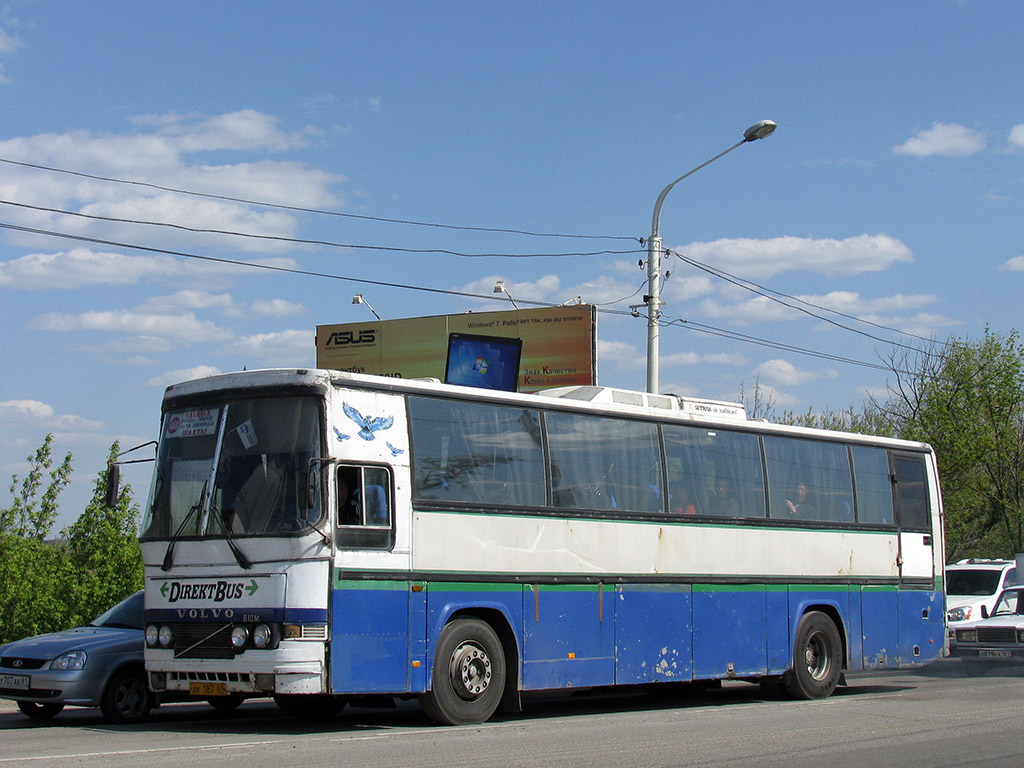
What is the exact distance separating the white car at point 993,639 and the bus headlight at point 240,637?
14296 mm

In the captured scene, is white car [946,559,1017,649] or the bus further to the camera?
white car [946,559,1017,649]

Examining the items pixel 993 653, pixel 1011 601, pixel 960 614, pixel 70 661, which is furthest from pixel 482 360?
pixel 70 661

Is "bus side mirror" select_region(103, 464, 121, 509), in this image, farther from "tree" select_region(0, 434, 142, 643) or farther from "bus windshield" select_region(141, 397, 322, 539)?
"tree" select_region(0, 434, 142, 643)

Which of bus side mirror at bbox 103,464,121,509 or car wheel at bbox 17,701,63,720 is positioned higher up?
bus side mirror at bbox 103,464,121,509

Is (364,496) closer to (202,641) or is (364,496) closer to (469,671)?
(202,641)

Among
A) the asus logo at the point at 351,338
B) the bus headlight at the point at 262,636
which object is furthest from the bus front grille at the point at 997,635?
the asus logo at the point at 351,338

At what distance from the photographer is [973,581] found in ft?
79.8

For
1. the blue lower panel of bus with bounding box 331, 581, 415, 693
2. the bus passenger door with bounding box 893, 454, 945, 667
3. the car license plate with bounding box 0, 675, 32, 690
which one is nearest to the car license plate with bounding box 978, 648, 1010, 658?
the bus passenger door with bounding box 893, 454, 945, 667

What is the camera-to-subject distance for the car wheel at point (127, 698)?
12.6 meters

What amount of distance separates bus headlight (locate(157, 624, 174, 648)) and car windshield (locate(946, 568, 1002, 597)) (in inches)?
688

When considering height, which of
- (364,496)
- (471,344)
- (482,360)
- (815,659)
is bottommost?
(815,659)

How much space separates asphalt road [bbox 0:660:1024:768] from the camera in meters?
9.10

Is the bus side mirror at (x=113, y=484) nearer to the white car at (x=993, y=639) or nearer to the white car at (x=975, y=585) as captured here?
the white car at (x=993, y=639)

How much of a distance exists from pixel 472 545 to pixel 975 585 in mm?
15793
